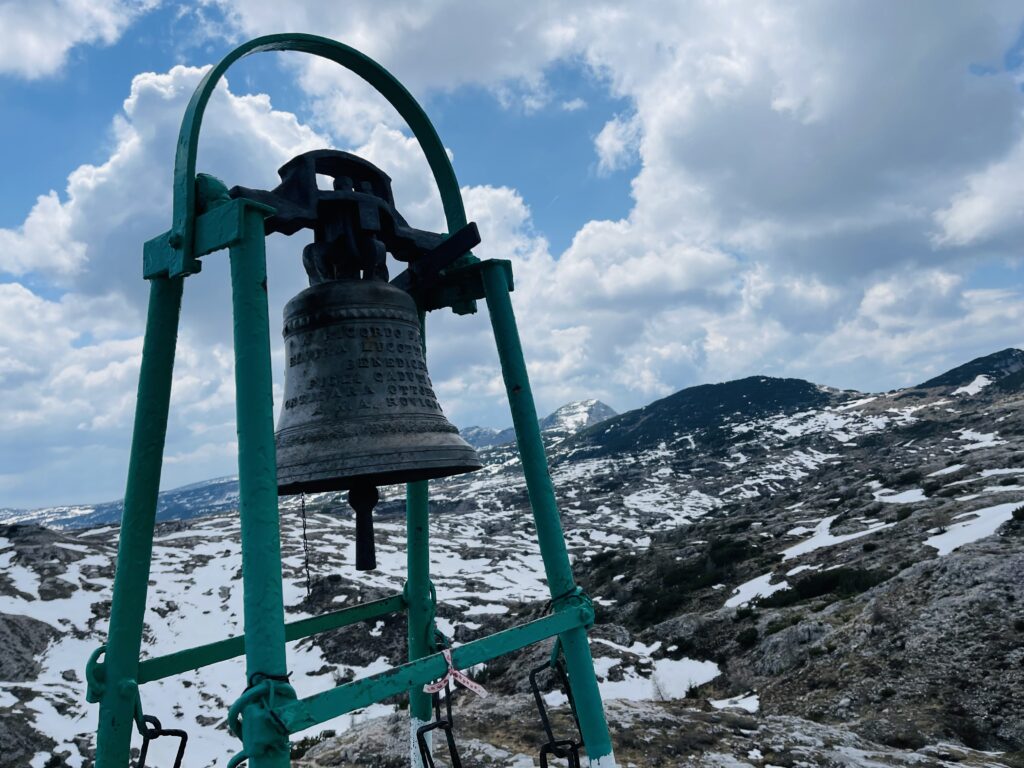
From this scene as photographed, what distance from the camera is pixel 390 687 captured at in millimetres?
3113

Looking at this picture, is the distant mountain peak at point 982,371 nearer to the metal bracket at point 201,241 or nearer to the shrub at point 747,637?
the shrub at point 747,637

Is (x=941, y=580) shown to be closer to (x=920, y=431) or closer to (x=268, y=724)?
(x=268, y=724)

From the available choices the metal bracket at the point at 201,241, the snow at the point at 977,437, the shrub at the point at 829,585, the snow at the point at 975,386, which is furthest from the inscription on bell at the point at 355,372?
the snow at the point at 975,386

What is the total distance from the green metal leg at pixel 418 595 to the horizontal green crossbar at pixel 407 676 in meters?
1.38

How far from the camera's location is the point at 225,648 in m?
4.41

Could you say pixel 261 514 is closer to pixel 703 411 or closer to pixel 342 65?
pixel 342 65

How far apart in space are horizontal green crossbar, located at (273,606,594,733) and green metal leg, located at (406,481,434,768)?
1.38 meters

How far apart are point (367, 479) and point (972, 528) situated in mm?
21325

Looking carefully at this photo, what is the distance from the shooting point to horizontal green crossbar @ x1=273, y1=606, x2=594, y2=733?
280 centimetres

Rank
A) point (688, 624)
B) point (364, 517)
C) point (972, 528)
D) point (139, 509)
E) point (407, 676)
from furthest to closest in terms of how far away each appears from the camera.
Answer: point (688, 624) → point (972, 528) → point (364, 517) → point (139, 509) → point (407, 676)

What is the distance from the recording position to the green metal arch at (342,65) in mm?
3590

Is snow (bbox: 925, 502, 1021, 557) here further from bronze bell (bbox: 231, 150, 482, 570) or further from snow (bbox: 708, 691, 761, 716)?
bronze bell (bbox: 231, 150, 482, 570)

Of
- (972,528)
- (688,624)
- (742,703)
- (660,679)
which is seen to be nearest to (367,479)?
(742,703)

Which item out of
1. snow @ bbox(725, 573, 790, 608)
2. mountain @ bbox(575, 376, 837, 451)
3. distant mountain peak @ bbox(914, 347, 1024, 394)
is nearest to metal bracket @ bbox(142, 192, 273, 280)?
snow @ bbox(725, 573, 790, 608)
